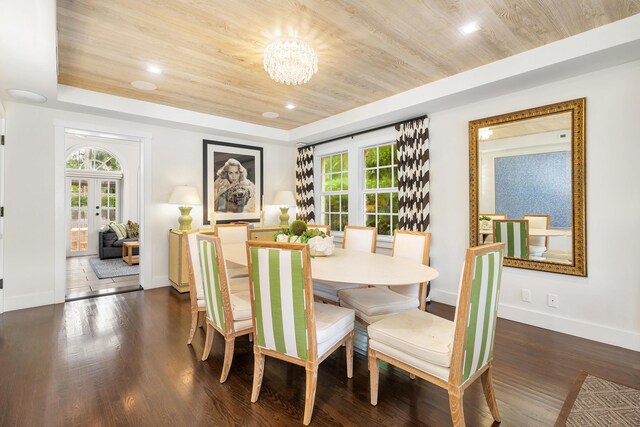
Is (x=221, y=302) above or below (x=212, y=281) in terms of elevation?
below

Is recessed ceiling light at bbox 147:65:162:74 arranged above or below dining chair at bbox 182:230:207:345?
above

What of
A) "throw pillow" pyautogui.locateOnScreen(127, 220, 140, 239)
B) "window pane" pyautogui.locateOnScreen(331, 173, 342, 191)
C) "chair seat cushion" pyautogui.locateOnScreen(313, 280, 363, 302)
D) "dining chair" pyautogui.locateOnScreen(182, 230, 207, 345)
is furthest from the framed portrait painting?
"throw pillow" pyautogui.locateOnScreen(127, 220, 140, 239)

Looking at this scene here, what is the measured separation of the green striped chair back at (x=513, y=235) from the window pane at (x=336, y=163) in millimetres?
2610

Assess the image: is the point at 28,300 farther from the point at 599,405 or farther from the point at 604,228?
the point at 604,228

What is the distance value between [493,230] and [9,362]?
14.1ft

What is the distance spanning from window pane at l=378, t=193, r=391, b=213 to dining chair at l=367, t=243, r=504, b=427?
275cm

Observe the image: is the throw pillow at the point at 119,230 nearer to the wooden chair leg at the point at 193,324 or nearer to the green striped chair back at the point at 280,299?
the wooden chair leg at the point at 193,324

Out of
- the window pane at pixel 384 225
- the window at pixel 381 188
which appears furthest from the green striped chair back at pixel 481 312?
the window pane at pixel 384 225

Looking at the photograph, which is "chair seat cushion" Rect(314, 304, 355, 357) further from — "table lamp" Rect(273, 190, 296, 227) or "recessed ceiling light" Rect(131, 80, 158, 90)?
"table lamp" Rect(273, 190, 296, 227)

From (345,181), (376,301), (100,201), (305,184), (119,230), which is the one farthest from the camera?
(100,201)

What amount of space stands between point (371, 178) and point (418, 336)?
333cm

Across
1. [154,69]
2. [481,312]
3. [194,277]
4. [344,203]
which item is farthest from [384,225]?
[154,69]

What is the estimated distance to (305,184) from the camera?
221 inches

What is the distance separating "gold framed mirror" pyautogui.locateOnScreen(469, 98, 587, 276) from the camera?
2.77m
